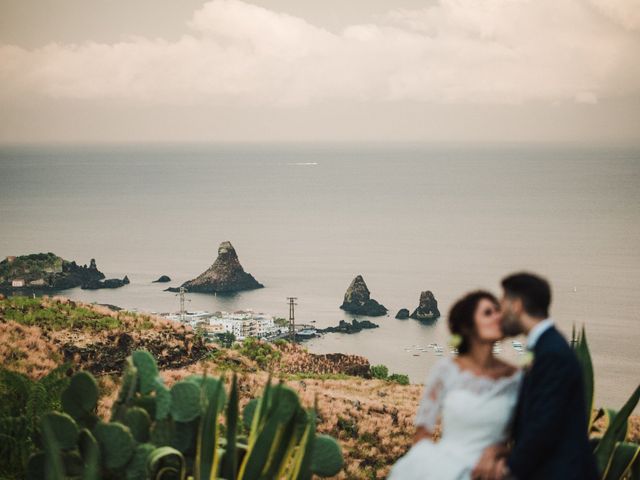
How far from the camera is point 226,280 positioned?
2803 inches

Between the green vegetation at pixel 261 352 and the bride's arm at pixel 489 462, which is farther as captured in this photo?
the green vegetation at pixel 261 352

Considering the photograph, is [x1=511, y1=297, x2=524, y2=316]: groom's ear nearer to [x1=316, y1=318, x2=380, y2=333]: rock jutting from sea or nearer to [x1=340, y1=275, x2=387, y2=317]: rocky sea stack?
[x1=316, y1=318, x2=380, y2=333]: rock jutting from sea

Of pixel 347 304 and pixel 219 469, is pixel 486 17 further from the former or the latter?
pixel 219 469

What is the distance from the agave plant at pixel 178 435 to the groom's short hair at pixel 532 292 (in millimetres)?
1059

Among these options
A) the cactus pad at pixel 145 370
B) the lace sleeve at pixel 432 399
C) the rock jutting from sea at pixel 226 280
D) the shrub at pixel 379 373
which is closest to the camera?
the lace sleeve at pixel 432 399

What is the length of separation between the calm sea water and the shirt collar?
67.4 feet

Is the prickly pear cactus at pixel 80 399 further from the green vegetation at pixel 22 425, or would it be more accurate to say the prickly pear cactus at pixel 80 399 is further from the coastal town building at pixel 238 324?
the coastal town building at pixel 238 324

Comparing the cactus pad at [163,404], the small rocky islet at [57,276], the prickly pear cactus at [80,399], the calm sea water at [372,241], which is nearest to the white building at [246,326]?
the calm sea water at [372,241]

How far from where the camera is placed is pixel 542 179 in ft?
545

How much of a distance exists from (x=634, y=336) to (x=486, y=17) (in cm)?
6055

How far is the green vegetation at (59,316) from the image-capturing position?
1073 centimetres

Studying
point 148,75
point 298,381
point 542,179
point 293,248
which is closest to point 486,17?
point 293,248

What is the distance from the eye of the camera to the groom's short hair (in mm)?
2678

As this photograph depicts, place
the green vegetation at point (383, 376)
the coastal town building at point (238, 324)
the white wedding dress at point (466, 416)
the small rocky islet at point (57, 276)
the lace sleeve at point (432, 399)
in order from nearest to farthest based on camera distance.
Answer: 1. the white wedding dress at point (466, 416)
2. the lace sleeve at point (432, 399)
3. the green vegetation at point (383, 376)
4. the coastal town building at point (238, 324)
5. the small rocky islet at point (57, 276)
